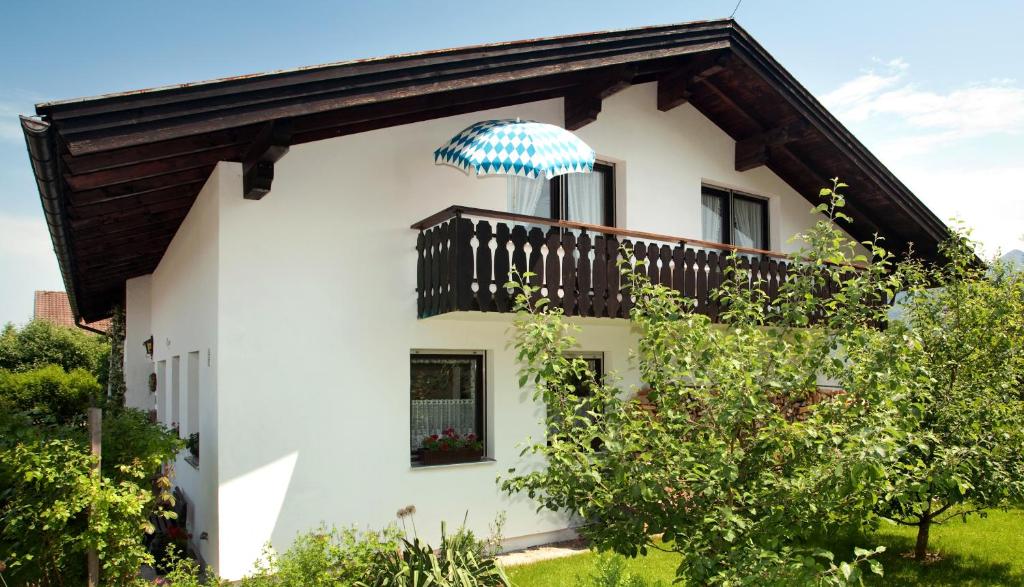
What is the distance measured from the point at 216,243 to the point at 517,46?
370cm

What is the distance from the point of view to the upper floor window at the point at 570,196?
914 cm

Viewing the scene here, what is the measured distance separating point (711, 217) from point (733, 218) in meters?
0.50

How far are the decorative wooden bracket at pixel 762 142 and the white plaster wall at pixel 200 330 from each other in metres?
7.78

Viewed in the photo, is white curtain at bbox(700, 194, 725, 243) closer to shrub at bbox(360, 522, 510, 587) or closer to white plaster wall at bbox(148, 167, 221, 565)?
shrub at bbox(360, 522, 510, 587)

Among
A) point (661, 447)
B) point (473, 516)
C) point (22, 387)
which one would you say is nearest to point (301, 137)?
point (473, 516)

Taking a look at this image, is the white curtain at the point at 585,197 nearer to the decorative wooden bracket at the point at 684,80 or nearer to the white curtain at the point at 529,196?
the white curtain at the point at 529,196

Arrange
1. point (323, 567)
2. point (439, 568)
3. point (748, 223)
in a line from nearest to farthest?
point (323, 567), point (439, 568), point (748, 223)

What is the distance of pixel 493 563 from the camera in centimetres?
638

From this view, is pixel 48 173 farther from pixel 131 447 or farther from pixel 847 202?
pixel 847 202

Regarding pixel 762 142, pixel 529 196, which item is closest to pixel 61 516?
pixel 529 196

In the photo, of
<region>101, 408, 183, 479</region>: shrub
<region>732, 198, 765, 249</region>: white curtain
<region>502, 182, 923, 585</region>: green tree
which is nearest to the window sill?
<region>101, 408, 183, 479</region>: shrub

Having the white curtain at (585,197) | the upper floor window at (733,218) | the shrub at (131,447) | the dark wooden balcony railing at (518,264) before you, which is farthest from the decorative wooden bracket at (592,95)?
the shrub at (131,447)

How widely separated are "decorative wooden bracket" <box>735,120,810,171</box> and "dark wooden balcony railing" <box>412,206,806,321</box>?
2.77 meters

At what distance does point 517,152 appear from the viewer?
7.29 m
